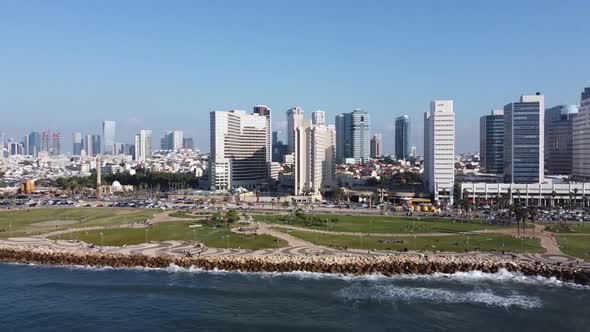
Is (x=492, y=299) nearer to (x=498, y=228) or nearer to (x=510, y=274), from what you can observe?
(x=510, y=274)

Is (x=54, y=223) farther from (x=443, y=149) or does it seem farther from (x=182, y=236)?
(x=443, y=149)

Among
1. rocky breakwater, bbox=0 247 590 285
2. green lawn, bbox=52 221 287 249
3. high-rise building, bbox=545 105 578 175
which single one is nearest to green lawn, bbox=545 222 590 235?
rocky breakwater, bbox=0 247 590 285

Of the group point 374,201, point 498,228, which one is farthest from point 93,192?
point 498,228

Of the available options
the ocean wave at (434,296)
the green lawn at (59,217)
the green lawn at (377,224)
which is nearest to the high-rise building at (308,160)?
the green lawn at (377,224)

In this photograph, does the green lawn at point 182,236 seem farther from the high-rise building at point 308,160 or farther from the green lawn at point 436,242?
the high-rise building at point 308,160

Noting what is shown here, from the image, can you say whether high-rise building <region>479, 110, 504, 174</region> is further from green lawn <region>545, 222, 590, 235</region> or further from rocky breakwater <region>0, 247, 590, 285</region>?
rocky breakwater <region>0, 247, 590, 285</region>

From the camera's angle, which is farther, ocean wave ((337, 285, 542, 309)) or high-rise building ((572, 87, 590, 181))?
high-rise building ((572, 87, 590, 181))

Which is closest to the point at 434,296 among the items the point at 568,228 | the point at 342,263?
the point at 342,263
